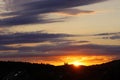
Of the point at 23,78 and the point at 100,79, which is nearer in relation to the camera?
the point at 23,78

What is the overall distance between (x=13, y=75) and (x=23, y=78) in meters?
4.97

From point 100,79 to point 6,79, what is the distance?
44188mm

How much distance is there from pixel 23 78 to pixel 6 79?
827 cm

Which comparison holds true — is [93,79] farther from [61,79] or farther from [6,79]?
[6,79]

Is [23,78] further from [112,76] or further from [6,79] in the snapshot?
[112,76]

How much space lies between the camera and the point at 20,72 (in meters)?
175

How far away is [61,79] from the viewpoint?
651ft

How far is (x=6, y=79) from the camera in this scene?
577 feet

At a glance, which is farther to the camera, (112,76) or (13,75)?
(112,76)

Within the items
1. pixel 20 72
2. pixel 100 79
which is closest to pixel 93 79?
pixel 100 79

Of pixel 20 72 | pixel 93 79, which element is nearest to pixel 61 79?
pixel 93 79

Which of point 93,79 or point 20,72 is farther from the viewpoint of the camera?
point 93,79

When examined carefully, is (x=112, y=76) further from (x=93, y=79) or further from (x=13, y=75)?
(x=13, y=75)

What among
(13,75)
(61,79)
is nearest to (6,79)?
(13,75)
